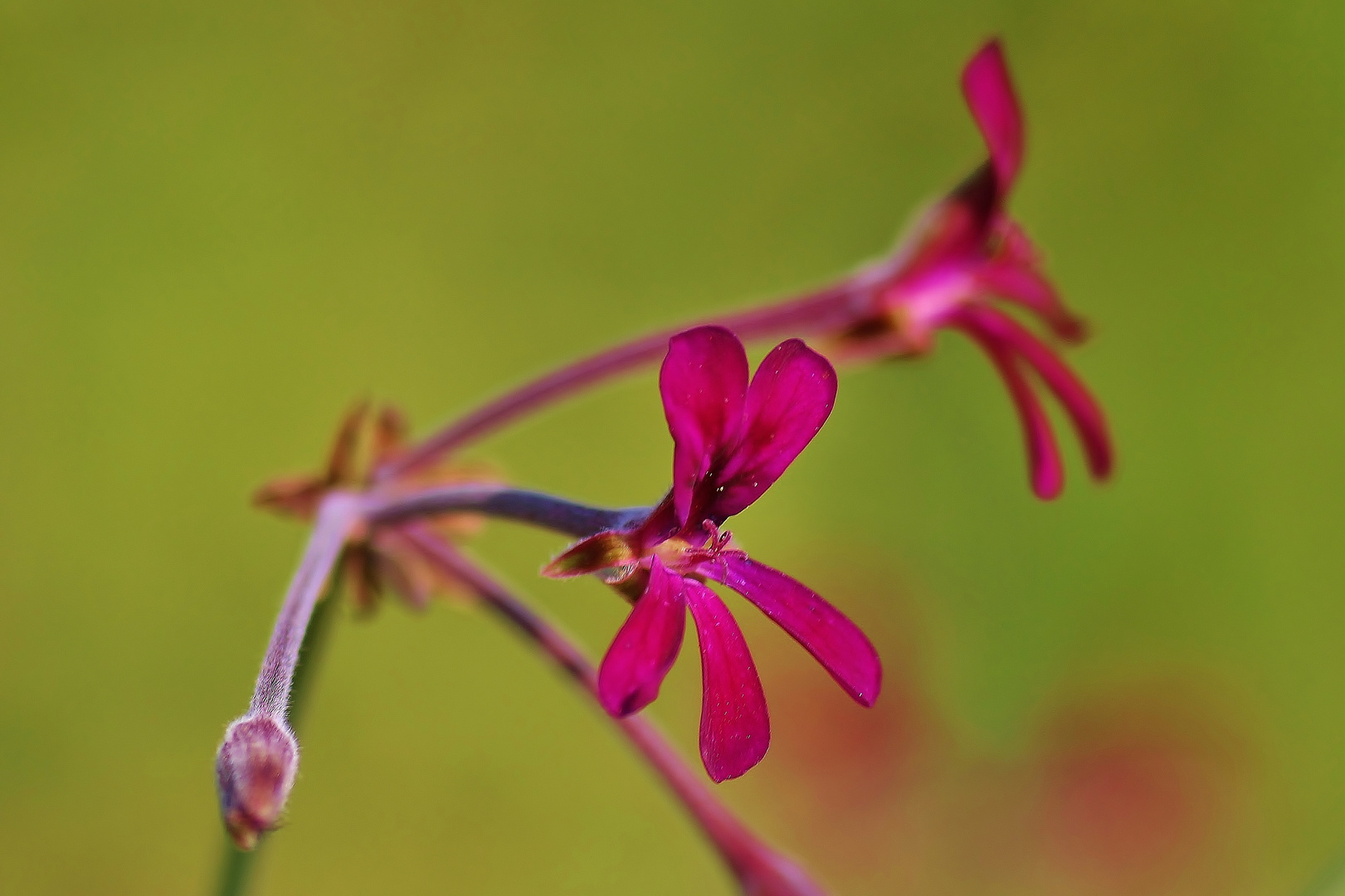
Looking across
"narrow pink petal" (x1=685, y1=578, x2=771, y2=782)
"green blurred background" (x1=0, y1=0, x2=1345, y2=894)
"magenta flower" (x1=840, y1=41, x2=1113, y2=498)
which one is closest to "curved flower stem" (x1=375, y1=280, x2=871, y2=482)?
"magenta flower" (x1=840, y1=41, x2=1113, y2=498)

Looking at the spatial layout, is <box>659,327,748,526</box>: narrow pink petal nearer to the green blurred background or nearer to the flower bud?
the flower bud

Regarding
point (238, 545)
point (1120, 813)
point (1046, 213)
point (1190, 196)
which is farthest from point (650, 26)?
point (1120, 813)

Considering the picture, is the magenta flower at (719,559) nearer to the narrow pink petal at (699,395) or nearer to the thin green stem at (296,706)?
the narrow pink petal at (699,395)

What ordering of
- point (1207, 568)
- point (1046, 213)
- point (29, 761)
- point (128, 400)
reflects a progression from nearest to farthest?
point (29, 761) < point (128, 400) < point (1207, 568) < point (1046, 213)

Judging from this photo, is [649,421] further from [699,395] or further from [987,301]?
[699,395]

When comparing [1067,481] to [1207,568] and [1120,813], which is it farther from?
[1120,813]

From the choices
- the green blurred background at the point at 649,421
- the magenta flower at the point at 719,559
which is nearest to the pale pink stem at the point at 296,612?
the magenta flower at the point at 719,559

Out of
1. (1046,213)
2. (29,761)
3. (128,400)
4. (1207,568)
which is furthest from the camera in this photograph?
(1046,213)

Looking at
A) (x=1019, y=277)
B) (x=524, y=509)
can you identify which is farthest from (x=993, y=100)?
(x=524, y=509)
